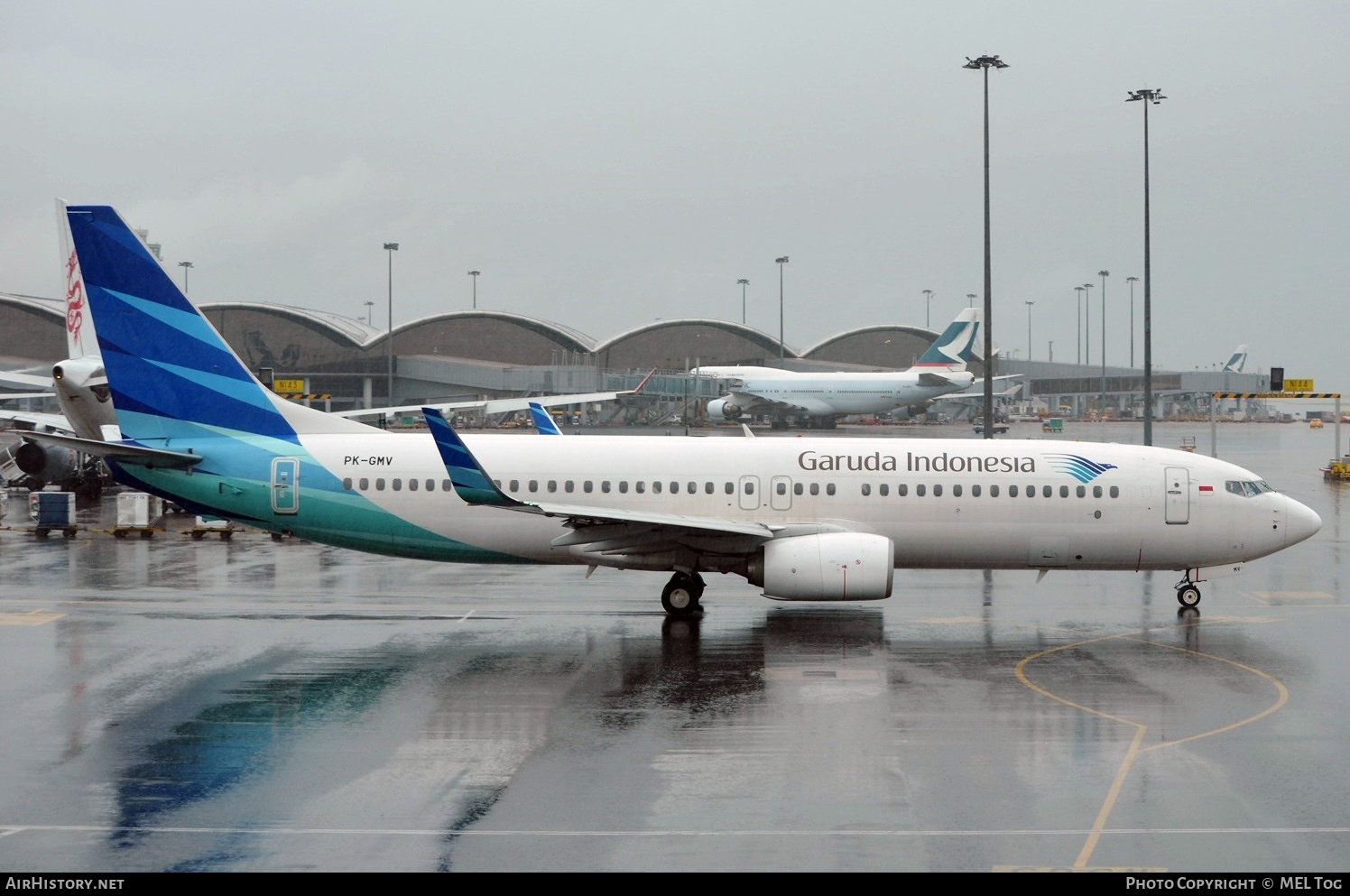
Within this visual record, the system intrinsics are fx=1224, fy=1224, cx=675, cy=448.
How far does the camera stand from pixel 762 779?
14023 mm

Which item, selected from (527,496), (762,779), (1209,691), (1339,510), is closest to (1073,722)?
(1209,691)

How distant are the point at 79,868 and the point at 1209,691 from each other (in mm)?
15238

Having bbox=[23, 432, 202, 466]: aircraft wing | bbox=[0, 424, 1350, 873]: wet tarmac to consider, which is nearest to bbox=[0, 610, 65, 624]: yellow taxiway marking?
bbox=[0, 424, 1350, 873]: wet tarmac

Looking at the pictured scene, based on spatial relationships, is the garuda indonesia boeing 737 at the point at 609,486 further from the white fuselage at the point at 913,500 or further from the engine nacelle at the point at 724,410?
the engine nacelle at the point at 724,410

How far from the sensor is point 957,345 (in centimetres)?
9662

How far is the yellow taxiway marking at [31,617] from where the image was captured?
76.6ft

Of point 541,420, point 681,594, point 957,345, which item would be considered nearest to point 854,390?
point 957,345

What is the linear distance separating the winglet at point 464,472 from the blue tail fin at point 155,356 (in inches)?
222

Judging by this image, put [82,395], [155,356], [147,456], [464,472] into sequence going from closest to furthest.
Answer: [464,472], [147,456], [155,356], [82,395]

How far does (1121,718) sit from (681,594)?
932 centimetres

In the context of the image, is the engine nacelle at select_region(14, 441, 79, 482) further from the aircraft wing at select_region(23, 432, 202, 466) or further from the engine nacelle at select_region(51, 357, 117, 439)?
the aircraft wing at select_region(23, 432, 202, 466)

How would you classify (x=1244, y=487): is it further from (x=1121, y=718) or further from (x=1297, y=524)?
(x=1121, y=718)

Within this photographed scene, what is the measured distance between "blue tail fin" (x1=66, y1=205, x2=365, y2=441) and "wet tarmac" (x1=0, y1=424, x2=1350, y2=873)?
150 inches

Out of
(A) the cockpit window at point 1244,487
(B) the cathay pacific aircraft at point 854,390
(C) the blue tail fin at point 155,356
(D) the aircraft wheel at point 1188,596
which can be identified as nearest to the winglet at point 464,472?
(C) the blue tail fin at point 155,356
